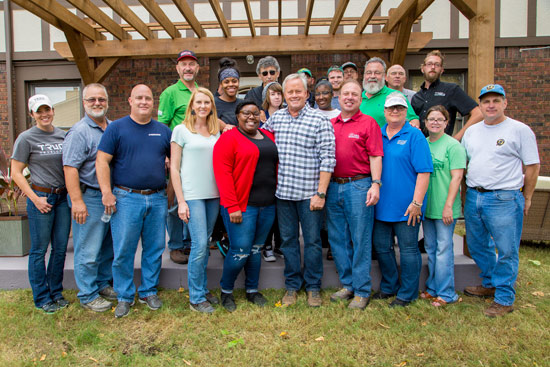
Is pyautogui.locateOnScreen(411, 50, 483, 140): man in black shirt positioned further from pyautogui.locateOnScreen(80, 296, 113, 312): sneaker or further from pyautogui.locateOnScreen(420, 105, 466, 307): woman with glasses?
pyautogui.locateOnScreen(80, 296, 113, 312): sneaker


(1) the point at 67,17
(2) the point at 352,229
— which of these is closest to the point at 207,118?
(2) the point at 352,229

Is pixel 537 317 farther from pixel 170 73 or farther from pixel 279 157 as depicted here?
pixel 170 73

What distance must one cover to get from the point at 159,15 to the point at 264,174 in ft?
13.4

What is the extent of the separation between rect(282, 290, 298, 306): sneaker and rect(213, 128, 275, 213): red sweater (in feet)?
3.06

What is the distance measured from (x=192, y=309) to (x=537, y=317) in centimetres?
291

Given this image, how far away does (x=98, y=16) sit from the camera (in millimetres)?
6047

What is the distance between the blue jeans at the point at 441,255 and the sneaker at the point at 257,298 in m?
1.56

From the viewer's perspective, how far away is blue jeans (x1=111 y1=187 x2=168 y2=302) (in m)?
3.24

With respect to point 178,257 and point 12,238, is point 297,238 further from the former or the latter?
point 12,238

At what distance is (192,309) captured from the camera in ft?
11.2

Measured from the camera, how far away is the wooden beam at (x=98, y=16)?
5.52 m

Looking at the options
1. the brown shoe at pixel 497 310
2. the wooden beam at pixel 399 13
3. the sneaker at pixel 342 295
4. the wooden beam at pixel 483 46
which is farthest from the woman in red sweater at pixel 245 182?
the wooden beam at pixel 399 13

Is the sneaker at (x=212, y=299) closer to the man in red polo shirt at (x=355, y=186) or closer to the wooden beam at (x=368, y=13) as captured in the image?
the man in red polo shirt at (x=355, y=186)

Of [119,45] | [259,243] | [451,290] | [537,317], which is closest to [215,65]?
[119,45]
